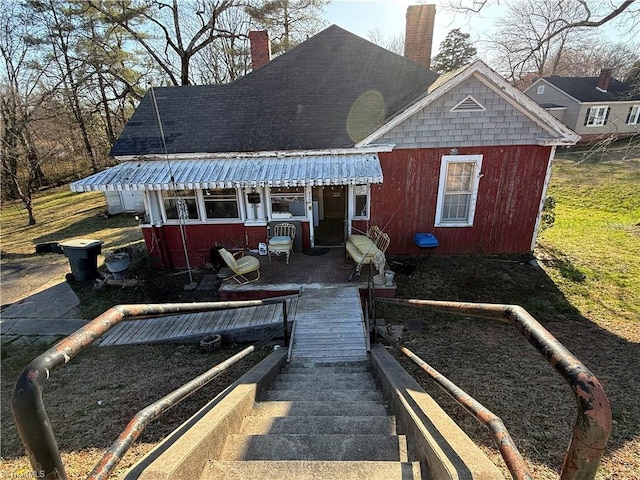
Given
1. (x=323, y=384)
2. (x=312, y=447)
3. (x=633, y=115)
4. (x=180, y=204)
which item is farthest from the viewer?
(x=633, y=115)

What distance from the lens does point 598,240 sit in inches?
466

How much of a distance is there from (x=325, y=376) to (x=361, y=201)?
6.24m

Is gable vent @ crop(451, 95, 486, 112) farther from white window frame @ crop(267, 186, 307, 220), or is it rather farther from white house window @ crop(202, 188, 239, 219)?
white house window @ crop(202, 188, 239, 219)

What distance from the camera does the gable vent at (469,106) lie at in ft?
29.0

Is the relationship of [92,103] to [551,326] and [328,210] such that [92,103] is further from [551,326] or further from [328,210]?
[551,326]

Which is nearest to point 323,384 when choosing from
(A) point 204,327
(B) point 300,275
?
(A) point 204,327

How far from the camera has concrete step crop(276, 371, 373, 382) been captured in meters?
5.17

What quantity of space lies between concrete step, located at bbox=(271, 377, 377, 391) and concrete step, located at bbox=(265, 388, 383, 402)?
0.83 feet

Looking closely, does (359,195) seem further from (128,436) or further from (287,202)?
(128,436)

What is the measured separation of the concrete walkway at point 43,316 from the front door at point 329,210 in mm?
7690

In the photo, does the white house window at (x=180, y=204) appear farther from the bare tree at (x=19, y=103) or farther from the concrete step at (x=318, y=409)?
the bare tree at (x=19, y=103)

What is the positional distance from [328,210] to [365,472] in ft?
39.8

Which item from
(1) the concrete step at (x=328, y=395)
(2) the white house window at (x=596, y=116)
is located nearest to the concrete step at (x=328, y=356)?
(1) the concrete step at (x=328, y=395)

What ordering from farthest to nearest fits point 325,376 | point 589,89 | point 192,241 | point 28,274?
point 589,89
point 28,274
point 192,241
point 325,376
